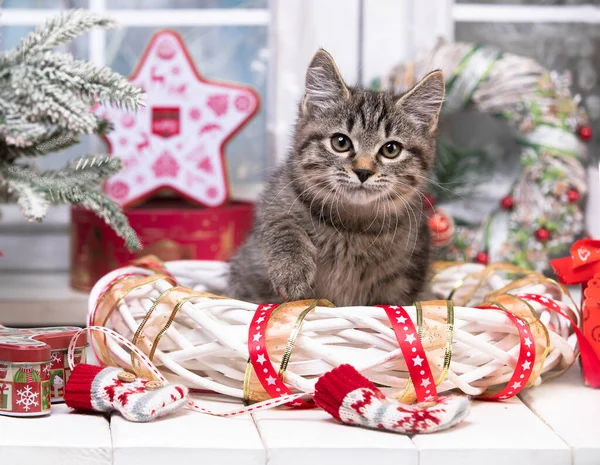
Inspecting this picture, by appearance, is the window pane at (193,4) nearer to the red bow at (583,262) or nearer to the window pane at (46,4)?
the window pane at (46,4)

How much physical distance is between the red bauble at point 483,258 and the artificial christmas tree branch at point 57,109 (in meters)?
0.83

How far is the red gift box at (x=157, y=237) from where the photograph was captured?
1829 mm

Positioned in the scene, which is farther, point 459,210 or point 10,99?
point 459,210

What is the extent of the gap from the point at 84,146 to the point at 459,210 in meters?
0.96

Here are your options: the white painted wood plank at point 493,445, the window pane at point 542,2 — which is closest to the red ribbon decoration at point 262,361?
the white painted wood plank at point 493,445

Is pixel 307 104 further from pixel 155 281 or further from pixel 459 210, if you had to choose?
pixel 459 210

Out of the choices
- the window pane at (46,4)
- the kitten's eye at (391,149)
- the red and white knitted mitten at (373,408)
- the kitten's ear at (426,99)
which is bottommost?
the red and white knitted mitten at (373,408)

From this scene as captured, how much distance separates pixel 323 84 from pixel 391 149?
162 mm

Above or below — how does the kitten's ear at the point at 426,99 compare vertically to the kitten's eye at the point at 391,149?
above

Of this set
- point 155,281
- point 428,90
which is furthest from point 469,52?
point 155,281

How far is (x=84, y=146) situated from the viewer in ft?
7.06

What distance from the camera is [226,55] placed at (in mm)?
2150

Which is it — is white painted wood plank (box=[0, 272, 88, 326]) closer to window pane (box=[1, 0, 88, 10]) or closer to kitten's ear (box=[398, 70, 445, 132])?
window pane (box=[1, 0, 88, 10])

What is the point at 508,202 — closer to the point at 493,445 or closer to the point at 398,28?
the point at 398,28
